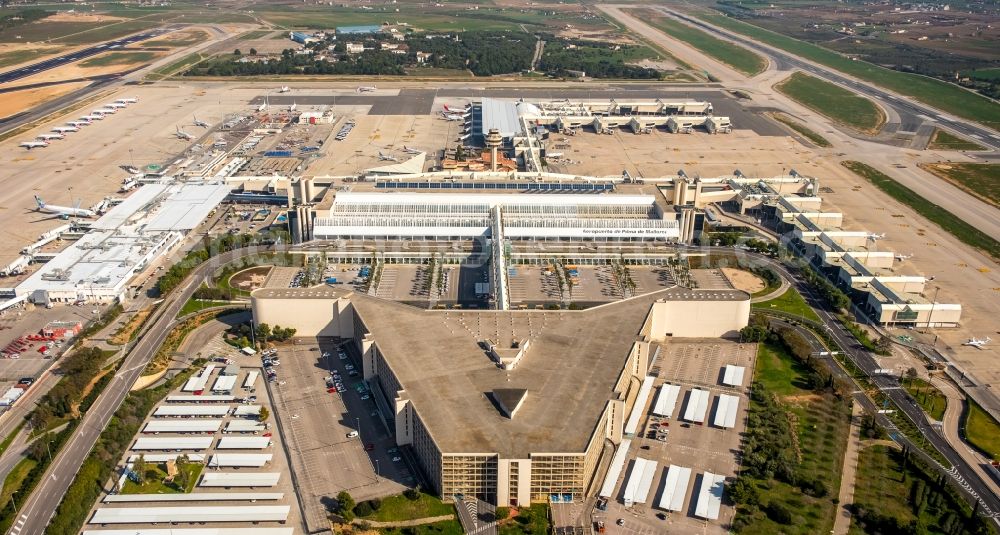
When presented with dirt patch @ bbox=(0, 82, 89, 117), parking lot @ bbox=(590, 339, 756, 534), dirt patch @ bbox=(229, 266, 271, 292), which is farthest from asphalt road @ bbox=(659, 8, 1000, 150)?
dirt patch @ bbox=(0, 82, 89, 117)

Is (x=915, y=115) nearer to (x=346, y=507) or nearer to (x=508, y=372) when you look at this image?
(x=508, y=372)

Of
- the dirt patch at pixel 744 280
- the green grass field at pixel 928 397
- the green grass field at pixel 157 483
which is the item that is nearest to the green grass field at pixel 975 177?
the dirt patch at pixel 744 280

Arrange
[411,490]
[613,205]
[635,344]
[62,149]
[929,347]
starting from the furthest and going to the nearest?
[62,149], [613,205], [929,347], [635,344], [411,490]

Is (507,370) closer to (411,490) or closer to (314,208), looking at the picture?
(411,490)

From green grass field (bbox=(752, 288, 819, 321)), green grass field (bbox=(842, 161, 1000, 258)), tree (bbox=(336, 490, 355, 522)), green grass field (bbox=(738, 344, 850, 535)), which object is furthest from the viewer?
green grass field (bbox=(842, 161, 1000, 258))

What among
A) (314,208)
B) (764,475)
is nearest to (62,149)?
(314,208)

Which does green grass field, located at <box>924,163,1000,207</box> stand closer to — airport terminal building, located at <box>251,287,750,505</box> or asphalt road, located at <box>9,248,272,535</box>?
airport terminal building, located at <box>251,287,750,505</box>

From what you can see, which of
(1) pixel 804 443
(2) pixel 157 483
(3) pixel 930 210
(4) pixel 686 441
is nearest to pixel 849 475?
(1) pixel 804 443
